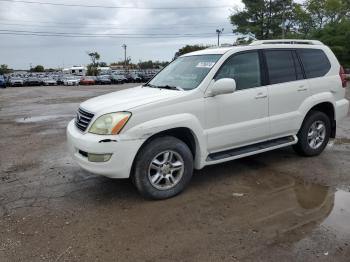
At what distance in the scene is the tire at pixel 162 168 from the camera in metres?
4.46

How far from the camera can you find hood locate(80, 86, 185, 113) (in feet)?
14.7

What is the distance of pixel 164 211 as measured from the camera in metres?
4.34

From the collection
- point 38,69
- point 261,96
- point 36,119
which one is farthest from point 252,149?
point 38,69

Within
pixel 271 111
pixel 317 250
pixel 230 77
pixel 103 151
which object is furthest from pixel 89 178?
pixel 317 250

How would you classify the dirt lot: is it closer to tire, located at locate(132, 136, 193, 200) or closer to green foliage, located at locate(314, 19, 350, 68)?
tire, located at locate(132, 136, 193, 200)

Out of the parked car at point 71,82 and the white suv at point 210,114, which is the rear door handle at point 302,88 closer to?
the white suv at point 210,114

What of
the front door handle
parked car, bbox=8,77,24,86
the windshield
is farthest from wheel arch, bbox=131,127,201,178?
parked car, bbox=8,77,24,86

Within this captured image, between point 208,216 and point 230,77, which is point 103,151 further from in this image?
point 230,77

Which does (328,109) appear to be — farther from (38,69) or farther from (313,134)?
(38,69)

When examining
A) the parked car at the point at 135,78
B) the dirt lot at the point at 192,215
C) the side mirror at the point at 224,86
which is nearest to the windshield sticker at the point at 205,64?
the side mirror at the point at 224,86

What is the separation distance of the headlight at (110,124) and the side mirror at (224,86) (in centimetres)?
117

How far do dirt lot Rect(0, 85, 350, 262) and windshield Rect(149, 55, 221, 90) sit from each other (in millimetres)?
1383

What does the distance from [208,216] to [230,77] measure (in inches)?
77.3

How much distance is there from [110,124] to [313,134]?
3598 millimetres
